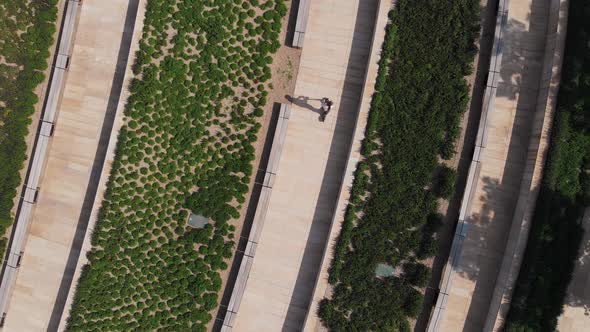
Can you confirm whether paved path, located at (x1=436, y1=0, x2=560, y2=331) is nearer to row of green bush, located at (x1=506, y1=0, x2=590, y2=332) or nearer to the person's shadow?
row of green bush, located at (x1=506, y1=0, x2=590, y2=332)

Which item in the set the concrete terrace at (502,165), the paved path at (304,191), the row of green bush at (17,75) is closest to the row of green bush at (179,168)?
the paved path at (304,191)

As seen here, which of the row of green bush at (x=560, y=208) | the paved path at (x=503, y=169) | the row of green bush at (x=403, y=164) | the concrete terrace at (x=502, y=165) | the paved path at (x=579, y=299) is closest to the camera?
the row of green bush at (x=560, y=208)

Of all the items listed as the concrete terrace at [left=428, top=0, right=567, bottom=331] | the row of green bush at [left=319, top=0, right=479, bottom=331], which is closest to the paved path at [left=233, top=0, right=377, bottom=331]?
the row of green bush at [left=319, top=0, right=479, bottom=331]

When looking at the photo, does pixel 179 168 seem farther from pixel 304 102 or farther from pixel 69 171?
pixel 304 102

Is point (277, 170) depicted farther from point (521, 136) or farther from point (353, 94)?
point (521, 136)

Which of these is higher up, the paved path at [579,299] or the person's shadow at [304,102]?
the person's shadow at [304,102]

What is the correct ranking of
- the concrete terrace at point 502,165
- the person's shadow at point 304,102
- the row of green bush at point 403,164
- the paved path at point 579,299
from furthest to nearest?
the person's shadow at point 304,102
the row of green bush at point 403,164
the concrete terrace at point 502,165
the paved path at point 579,299

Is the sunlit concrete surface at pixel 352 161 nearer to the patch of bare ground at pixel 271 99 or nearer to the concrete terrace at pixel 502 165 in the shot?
the patch of bare ground at pixel 271 99
